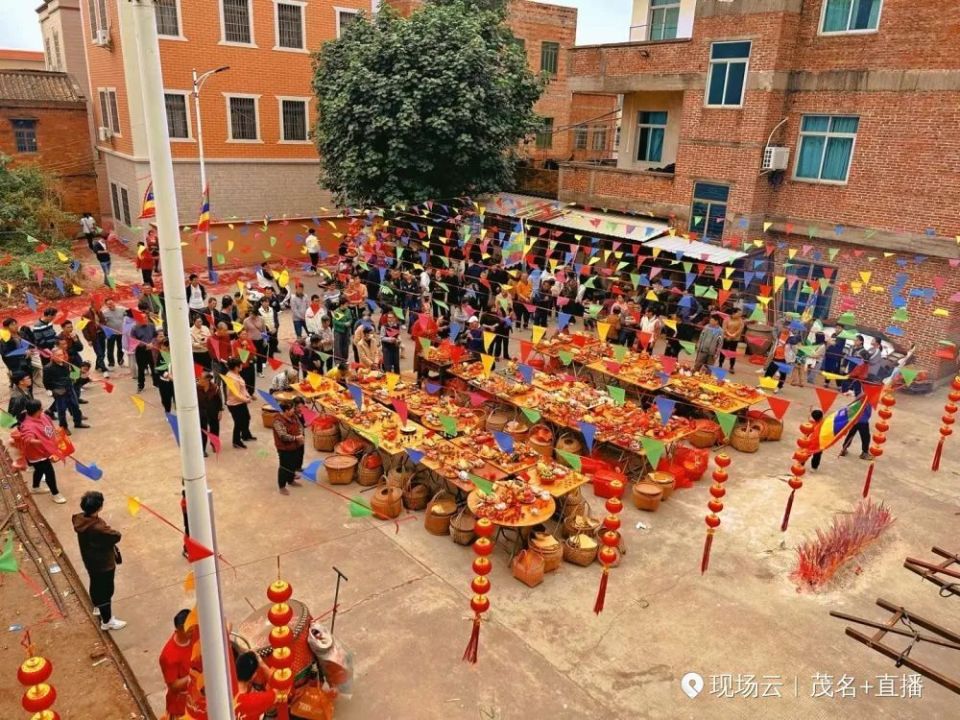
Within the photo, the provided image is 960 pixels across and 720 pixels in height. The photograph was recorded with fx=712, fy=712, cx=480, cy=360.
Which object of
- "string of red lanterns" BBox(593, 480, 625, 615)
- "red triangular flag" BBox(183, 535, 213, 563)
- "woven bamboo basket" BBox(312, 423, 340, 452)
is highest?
"red triangular flag" BBox(183, 535, 213, 563)

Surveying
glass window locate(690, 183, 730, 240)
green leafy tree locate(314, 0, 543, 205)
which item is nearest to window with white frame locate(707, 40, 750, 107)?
glass window locate(690, 183, 730, 240)

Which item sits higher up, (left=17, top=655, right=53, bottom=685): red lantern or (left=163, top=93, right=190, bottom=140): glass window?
(left=163, top=93, right=190, bottom=140): glass window

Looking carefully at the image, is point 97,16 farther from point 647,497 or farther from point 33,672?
point 33,672

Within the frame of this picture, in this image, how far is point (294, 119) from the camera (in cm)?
2916

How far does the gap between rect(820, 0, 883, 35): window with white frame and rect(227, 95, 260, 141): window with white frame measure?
2022cm

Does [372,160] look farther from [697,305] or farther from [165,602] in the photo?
[165,602]

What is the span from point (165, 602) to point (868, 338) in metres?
16.5

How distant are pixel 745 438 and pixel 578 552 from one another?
205 inches

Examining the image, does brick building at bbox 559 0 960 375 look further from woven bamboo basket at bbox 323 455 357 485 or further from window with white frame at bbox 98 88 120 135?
window with white frame at bbox 98 88 120 135

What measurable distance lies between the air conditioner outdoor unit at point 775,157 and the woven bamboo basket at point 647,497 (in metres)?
11.8

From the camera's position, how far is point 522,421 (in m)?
13.7

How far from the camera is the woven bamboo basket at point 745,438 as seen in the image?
1347cm

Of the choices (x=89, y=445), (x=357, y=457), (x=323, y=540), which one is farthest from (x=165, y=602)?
(x=89, y=445)

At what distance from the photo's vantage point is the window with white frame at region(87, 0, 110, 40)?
26277 mm
